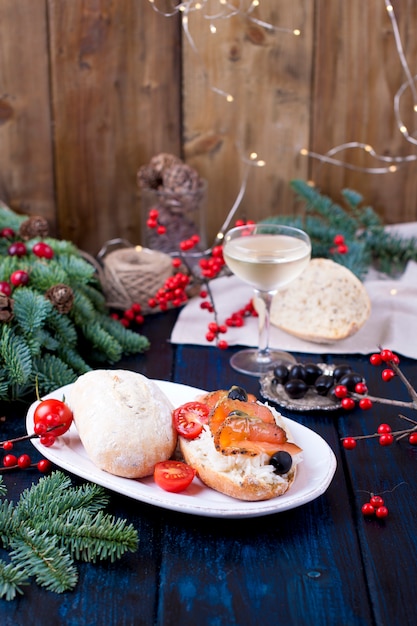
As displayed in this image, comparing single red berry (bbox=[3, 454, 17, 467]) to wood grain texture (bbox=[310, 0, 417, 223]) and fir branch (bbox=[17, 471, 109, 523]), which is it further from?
wood grain texture (bbox=[310, 0, 417, 223])

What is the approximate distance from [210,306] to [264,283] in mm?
265

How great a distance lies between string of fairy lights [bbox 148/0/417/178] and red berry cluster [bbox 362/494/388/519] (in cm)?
129

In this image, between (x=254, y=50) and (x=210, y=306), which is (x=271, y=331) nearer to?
(x=210, y=306)

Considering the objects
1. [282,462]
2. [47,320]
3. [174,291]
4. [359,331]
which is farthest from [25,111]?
[282,462]

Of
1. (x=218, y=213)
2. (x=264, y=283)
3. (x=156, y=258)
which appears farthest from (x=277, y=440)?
(x=218, y=213)

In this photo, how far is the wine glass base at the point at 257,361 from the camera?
1610 millimetres

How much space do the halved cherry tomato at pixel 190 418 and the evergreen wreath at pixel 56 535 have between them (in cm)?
14

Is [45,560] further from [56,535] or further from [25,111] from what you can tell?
[25,111]

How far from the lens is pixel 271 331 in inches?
70.0

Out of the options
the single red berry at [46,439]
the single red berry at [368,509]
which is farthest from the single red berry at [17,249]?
the single red berry at [368,509]

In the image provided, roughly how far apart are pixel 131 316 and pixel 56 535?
0.81 m

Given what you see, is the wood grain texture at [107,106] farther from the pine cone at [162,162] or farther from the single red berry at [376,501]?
the single red berry at [376,501]

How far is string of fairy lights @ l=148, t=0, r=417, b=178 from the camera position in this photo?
2072mm

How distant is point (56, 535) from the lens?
108 centimetres
